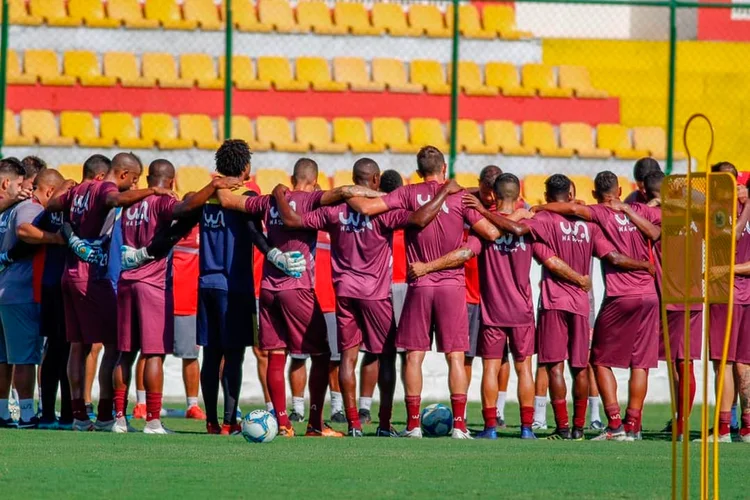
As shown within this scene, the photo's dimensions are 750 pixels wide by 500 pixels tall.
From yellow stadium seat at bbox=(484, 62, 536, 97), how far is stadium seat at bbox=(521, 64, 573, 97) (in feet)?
0.51

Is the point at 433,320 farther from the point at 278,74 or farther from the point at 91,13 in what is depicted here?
the point at 91,13

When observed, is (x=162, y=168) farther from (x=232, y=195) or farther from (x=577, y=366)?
(x=577, y=366)

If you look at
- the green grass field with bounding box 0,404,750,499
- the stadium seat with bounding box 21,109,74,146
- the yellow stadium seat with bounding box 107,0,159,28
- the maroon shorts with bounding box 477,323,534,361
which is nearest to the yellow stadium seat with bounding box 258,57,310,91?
the yellow stadium seat with bounding box 107,0,159,28

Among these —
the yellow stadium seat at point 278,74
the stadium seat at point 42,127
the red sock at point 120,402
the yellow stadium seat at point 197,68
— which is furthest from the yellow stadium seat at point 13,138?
the red sock at point 120,402

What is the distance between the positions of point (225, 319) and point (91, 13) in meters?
11.8

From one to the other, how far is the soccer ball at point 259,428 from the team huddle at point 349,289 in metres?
0.85

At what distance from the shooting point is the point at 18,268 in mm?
12383

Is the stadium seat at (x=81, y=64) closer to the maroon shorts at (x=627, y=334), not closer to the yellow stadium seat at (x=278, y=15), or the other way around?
the yellow stadium seat at (x=278, y=15)

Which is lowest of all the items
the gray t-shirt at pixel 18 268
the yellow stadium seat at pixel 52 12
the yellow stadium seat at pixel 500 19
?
the gray t-shirt at pixel 18 268

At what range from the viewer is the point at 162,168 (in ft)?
38.4

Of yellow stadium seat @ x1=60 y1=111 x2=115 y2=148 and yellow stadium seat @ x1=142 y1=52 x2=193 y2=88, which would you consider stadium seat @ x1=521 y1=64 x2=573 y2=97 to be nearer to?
yellow stadium seat @ x1=142 y1=52 x2=193 y2=88

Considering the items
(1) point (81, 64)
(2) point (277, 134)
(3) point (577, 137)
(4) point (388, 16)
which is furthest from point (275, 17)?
(3) point (577, 137)

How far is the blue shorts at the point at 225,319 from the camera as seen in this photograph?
11195mm

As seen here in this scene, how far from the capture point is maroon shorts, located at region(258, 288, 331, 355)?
11234 mm
